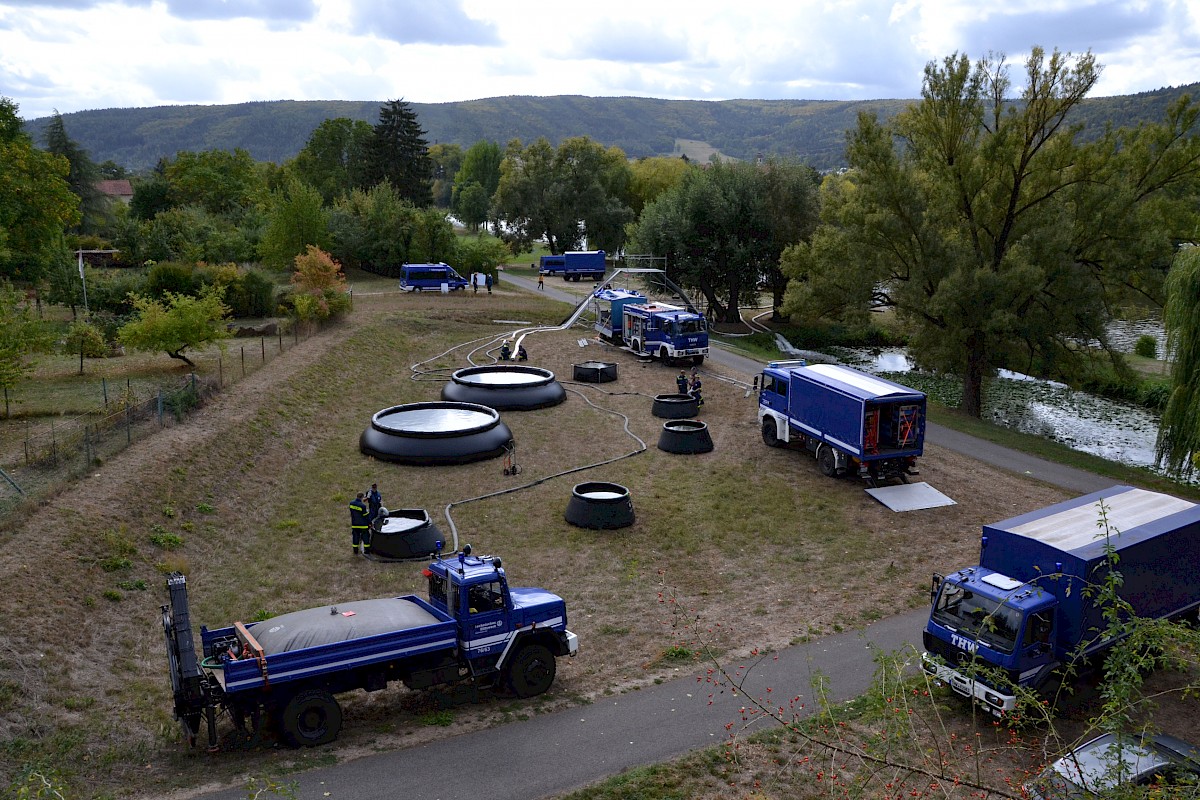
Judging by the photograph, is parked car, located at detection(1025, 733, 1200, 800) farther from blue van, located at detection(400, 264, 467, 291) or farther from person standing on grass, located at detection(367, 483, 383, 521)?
blue van, located at detection(400, 264, 467, 291)

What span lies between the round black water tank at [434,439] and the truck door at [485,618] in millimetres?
13417

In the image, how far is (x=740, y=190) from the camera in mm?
60250

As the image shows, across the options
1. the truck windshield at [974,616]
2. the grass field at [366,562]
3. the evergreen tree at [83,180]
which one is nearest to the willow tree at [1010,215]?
the grass field at [366,562]

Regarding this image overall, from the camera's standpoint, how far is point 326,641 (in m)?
12.9

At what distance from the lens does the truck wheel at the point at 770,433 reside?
2951 centimetres

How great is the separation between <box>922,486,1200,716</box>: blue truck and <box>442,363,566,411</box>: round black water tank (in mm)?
21195

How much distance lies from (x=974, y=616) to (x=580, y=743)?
6.51 metres

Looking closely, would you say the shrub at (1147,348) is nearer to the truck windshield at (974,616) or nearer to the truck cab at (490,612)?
the truck windshield at (974,616)

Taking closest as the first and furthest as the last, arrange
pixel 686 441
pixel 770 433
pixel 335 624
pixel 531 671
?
1. pixel 335 624
2. pixel 531 671
3. pixel 686 441
4. pixel 770 433

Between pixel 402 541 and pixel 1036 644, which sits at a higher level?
pixel 1036 644

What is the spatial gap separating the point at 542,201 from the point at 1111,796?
8026 cm

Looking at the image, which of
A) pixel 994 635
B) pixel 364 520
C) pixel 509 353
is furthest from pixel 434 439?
pixel 994 635

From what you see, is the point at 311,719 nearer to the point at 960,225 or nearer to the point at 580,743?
the point at 580,743

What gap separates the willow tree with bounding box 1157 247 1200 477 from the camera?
88.8 ft
